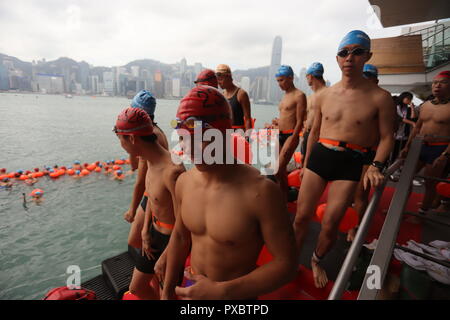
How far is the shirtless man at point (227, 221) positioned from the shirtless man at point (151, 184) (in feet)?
3.13

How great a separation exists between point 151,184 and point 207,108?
5.29 feet

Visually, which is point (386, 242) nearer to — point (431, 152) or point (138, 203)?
point (138, 203)

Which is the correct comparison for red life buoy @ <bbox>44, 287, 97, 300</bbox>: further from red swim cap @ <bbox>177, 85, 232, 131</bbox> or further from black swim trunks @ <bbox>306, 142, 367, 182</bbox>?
black swim trunks @ <bbox>306, 142, 367, 182</bbox>

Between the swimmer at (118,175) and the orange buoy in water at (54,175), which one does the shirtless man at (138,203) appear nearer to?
the swimmer at (118,175)

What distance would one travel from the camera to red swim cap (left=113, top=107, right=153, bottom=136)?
2.51 meters

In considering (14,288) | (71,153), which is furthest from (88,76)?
(14,288)

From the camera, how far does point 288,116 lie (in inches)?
193

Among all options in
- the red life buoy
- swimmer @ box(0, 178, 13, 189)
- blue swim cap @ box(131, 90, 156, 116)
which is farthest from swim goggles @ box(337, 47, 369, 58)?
swimmer @ box(0, 178, 13, 189)

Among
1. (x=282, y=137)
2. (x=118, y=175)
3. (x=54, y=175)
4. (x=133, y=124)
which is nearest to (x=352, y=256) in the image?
(x=133, y=124)

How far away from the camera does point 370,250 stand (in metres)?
2.93

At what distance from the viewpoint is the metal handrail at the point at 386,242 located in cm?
112

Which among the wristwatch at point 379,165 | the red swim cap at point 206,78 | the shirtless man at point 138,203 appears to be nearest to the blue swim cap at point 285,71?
the red swim cap at point 206,78

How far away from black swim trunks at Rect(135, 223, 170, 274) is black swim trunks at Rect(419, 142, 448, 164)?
500 cm
